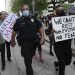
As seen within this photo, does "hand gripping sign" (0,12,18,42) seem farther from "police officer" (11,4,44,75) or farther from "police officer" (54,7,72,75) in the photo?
"police officer" (54,7,72,75)

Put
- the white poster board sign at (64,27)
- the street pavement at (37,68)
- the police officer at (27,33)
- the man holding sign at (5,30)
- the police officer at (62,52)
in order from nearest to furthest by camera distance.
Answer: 1. the police officer at (27,33)
2. the police officer at (62,52)
3. the white poster board sign at (64,27)
4. the street pavement at (37,68)
5. the man holding sign at (5,30)

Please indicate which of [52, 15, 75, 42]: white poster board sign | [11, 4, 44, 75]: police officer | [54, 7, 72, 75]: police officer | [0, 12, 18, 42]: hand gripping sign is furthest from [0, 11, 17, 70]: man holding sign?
[54, 7, 72, 75]: police officer

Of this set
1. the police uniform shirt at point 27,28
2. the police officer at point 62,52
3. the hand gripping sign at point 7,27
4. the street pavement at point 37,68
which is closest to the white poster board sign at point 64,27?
the police officer at point 62,52

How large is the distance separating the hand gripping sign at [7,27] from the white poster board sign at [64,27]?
213 centimetres

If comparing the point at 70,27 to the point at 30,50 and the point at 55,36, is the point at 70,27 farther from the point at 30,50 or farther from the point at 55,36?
the point at 30,50

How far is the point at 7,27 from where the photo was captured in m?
10.4

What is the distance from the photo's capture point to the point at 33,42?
7.98 metres

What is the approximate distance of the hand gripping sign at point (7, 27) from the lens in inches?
404

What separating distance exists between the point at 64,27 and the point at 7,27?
2.30 meters

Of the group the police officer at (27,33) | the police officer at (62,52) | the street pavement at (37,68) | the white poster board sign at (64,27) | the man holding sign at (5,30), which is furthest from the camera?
the man holding sign at (5,30)

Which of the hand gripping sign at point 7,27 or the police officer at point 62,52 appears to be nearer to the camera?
the police officer at point 62,52

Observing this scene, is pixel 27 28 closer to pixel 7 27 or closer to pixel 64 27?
pixel 64 27

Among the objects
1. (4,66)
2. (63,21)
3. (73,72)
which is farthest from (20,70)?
(63,21)

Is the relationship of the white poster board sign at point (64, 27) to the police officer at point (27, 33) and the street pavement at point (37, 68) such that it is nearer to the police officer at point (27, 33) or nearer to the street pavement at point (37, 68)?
the police officer at point (27, 33)
